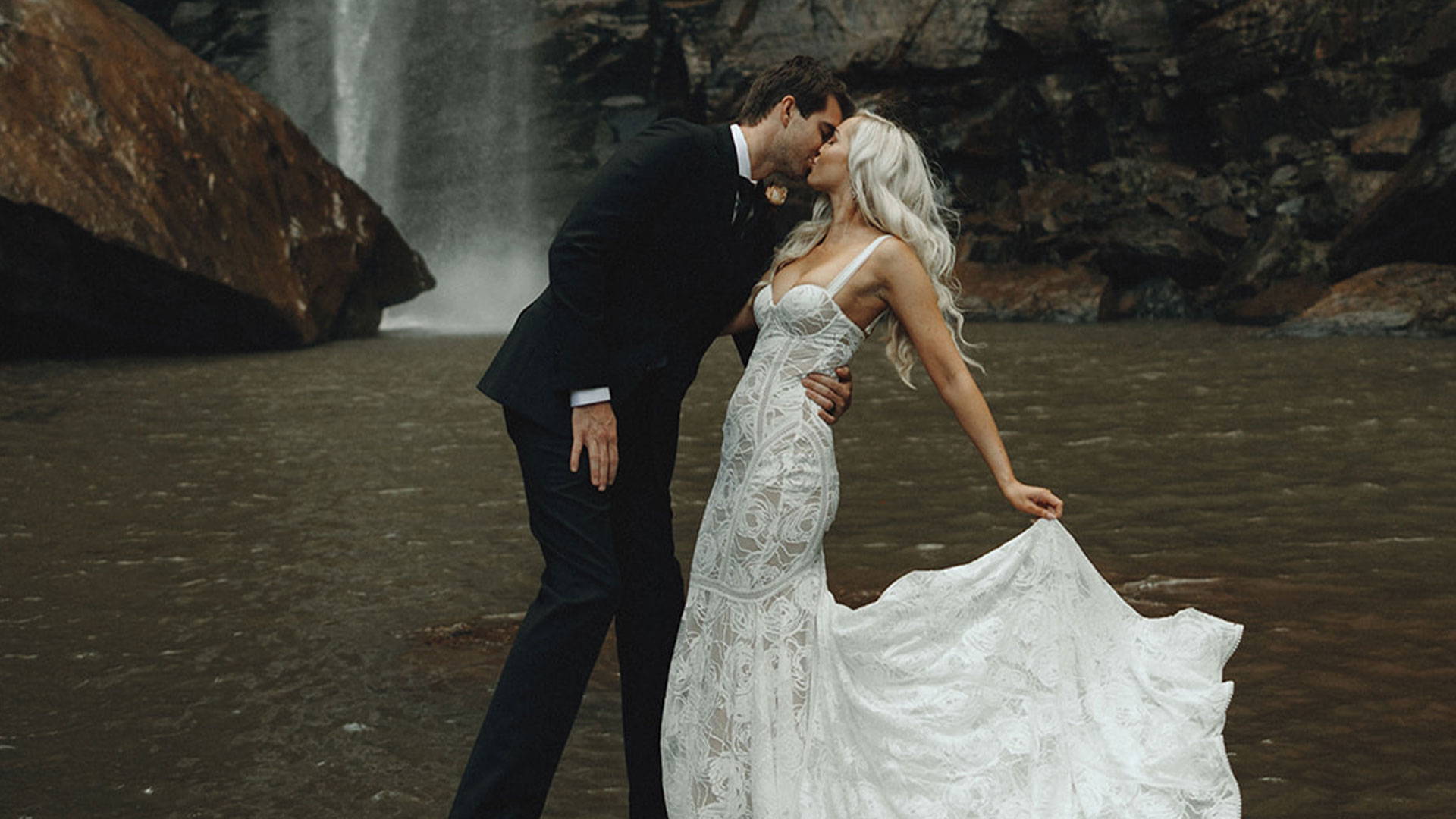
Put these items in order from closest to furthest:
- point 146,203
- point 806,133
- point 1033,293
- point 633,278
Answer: point 633,278 → point 806,133 → point 146,203 → point 1033,293

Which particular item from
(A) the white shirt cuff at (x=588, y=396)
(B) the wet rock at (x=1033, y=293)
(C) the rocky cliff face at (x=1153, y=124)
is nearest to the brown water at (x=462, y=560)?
(A) the white shirt cuff at (x=588, y=396)

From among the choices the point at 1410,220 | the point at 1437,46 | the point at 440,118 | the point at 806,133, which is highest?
the point at 440,118

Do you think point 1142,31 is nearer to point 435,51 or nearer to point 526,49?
point 526,49

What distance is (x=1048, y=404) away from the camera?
12.1 meters

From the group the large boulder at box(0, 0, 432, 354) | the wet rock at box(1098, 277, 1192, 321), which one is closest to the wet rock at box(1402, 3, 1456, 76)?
the wet rock at box(1098, 277, 1192, 321)

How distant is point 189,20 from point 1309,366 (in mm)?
27597

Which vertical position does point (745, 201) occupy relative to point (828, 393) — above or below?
above

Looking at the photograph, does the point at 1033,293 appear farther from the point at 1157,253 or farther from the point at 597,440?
the point at 597,440

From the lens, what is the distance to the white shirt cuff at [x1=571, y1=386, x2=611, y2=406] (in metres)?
3.35

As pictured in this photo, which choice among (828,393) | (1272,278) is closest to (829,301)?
(828,393)

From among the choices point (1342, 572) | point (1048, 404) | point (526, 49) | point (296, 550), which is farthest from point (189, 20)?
point (1342, 572)

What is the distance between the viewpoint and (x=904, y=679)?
3.40m

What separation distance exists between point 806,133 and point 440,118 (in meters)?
29.0

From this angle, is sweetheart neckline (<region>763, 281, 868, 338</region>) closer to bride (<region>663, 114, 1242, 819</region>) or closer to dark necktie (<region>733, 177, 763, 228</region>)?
bride (<region>663, 114, 1242, 819</region>)
